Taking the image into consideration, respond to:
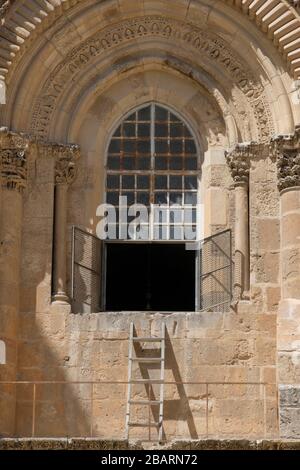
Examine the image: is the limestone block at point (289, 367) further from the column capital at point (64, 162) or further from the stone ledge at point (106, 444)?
the column capital at point (64, 162)

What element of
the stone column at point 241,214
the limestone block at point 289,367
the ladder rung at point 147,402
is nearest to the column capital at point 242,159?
the stone column at point 241,214

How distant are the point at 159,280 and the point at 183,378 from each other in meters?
2.25

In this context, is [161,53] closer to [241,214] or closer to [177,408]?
[241,214]

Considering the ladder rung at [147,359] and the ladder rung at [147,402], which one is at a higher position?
the ladder rung at [147,359]

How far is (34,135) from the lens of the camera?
30.9 metres

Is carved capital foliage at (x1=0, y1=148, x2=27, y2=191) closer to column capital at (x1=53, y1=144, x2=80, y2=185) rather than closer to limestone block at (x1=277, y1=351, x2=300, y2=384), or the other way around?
column capital at (x1=53, y1=144, x2=80, y2=185)

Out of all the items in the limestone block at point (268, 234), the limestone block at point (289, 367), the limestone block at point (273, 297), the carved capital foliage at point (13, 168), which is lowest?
the limestone block at point (289, 367)

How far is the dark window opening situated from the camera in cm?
3111

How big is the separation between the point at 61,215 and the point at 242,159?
3.45 meters

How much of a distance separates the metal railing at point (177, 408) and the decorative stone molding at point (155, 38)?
465cm

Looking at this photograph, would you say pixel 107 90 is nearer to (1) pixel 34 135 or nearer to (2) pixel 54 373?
(1) pixel 34 135

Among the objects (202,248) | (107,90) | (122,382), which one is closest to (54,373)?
(122,382)

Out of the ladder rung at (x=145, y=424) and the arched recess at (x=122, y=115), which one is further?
the arched recess at (x=122, y=115)

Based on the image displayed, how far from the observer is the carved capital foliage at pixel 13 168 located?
100.0 ft
